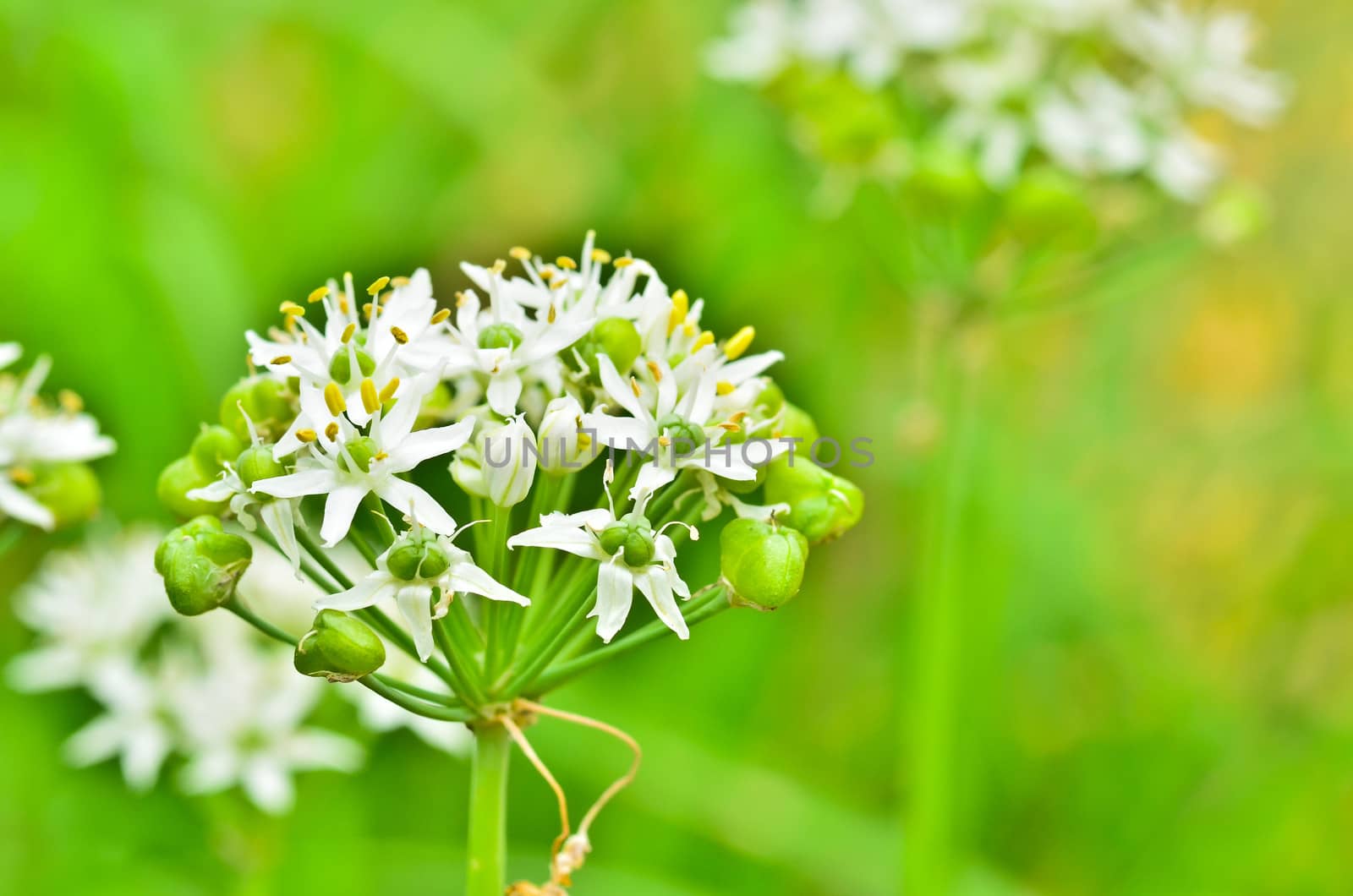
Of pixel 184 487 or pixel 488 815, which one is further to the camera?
pixel 184 487

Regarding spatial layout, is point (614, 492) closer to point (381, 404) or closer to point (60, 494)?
point (381, 404)

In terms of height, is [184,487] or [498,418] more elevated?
[498,418]

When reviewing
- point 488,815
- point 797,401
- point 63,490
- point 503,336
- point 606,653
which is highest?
point 797,401

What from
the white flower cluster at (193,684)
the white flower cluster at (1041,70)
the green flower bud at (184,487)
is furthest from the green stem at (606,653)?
the white flower cluster at (1041,70)

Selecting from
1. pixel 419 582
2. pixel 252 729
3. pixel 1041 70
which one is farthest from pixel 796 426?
pixel 1041 70

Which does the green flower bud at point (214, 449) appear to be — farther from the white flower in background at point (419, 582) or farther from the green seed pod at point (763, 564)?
the green seed pod at point (763, 564)

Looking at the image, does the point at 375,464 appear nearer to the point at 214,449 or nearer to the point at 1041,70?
the point at 214,449

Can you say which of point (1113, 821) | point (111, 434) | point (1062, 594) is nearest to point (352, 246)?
point (111, 434)
